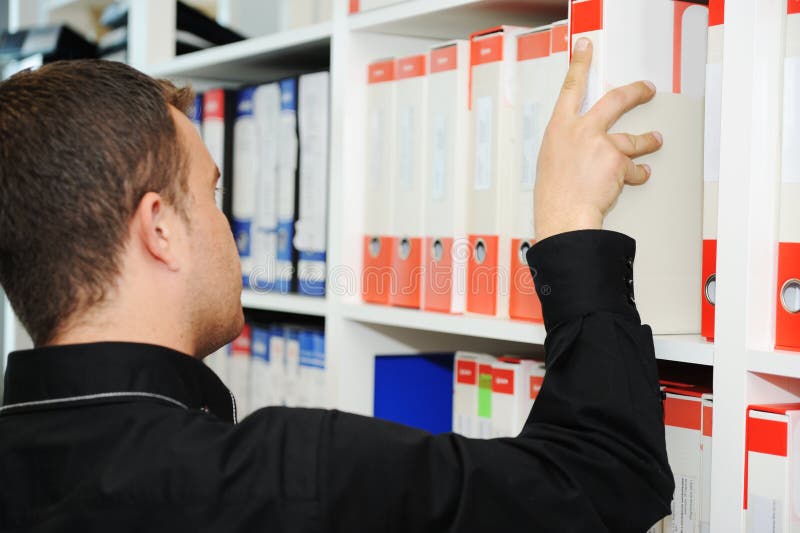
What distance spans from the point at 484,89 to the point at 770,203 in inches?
17.3

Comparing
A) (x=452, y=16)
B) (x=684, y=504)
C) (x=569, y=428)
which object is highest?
(x=452, y=16)

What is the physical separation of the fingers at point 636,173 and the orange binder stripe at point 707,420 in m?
0.26

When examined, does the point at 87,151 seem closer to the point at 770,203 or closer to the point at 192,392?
the point at 192,392

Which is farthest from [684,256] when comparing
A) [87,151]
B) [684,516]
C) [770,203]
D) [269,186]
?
[269,186]

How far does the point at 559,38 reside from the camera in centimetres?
120

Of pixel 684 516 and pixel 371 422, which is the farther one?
pixel 684 516

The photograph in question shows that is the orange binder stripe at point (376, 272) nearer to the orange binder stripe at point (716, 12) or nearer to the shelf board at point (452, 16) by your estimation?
the shelf board at point (452, 16)

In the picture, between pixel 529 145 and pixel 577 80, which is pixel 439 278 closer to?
pixel 529 145

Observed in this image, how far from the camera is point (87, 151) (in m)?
0.99

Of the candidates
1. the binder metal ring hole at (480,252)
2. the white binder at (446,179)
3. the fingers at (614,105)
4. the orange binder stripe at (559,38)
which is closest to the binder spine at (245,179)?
the white binder at (446,179)

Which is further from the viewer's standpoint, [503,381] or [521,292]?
[503,381]

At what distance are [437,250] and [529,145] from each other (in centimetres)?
24

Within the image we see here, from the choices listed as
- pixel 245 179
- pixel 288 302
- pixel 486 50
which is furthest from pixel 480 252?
pixel 245 179

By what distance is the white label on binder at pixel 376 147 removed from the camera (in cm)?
151
